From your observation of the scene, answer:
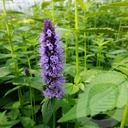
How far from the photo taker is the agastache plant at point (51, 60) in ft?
3.46

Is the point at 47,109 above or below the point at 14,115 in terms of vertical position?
above

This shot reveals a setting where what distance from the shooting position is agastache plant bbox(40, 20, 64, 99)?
1.05m

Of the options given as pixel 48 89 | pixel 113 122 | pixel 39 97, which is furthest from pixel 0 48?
pixel 113 122

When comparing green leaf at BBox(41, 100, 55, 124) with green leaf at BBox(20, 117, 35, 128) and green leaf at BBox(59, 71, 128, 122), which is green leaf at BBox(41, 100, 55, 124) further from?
green leaf at BBox(59, 71, 128, 122)

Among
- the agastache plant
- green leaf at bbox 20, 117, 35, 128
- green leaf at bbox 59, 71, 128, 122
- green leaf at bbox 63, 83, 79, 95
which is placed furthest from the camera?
green leaf at bbox 20, 117, 35, 128

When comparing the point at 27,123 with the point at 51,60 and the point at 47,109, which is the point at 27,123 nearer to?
the point at 47,109

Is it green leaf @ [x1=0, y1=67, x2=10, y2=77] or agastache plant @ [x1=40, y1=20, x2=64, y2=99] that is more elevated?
agastache plant @ [x1=40, y1=20, x2=64, y2=99]

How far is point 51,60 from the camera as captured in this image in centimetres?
108

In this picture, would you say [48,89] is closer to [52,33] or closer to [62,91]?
[62,91]

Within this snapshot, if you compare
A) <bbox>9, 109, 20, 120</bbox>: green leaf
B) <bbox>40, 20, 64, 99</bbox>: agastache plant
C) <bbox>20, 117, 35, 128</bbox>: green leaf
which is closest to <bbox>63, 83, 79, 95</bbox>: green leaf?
<bbox>40, 20, 64, 99</bbox>: agastache plant

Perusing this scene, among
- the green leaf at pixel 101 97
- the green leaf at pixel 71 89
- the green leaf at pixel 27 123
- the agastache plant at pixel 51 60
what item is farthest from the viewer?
the green leaf at pixel 27 123

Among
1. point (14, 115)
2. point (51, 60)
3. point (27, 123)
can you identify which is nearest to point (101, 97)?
point (51, 60)

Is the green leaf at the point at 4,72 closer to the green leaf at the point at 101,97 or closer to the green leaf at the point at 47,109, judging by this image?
the green leaf at the point at 47,109

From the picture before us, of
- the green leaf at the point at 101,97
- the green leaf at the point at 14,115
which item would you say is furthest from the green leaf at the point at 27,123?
the green leaf at the point at 101,97
